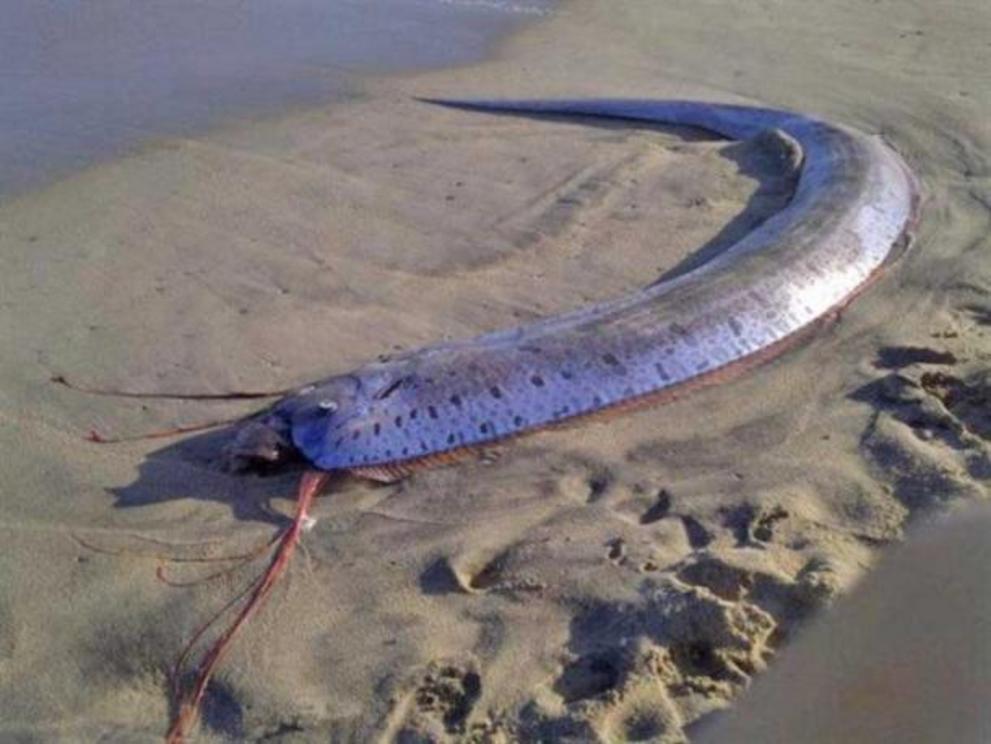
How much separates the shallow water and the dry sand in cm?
59

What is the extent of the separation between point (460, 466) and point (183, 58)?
6.18 meters

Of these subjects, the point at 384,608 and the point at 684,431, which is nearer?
the point at 384,608

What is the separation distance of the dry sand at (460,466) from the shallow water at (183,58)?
23.2 inches

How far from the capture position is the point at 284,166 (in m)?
8.09

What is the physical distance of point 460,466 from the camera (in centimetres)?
509

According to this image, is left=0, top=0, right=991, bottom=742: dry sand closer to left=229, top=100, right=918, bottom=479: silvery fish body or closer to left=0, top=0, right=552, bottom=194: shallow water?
left=229, top=100, right=918, bottom=479: silvery fish body

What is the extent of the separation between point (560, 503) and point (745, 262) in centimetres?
177

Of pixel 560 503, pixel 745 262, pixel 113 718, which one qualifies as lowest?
pixel 113 718

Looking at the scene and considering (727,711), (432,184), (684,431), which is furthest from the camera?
(432,184)

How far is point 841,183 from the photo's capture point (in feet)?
22.8

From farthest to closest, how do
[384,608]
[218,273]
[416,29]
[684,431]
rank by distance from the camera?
[416,29]
[218,273]
[684,431]
[384,608]

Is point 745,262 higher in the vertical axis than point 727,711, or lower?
higher

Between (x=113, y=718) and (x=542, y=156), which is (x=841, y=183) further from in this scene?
(x=113, y=718)

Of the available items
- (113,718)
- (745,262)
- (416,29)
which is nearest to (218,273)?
(745,262)
